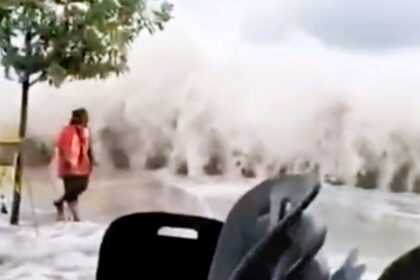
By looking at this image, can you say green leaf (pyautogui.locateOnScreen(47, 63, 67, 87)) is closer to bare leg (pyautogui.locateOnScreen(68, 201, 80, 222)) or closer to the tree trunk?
the tree trunk

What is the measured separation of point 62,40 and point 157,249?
0.50 metres

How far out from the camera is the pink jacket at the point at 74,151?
5.51 ft

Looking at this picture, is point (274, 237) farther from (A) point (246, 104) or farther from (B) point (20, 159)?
(B) point (20, 159)

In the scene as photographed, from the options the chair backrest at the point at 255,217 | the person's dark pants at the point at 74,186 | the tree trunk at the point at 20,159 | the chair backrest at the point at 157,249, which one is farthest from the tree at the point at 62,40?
the chair backrest at the point at 255,217

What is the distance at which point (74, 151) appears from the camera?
1680mm

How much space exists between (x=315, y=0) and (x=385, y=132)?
11.9 inches

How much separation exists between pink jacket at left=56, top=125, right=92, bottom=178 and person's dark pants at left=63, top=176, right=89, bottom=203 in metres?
0.01

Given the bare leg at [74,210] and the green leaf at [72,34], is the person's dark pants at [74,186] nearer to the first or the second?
the bare leg at [74,210]

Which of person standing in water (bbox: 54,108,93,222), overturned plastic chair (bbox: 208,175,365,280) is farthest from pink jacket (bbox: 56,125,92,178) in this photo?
overturned plastic chair (bbox: 208,175,365,280)

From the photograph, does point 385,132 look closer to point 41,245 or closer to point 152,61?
point 152,61

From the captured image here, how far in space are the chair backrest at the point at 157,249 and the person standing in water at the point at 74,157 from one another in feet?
0.43

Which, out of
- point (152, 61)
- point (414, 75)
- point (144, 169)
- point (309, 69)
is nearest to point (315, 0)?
point (309, 69)

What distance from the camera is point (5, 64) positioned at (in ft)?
5.64

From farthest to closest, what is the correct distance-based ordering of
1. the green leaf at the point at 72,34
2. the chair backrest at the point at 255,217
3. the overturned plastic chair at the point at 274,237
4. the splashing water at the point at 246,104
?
1. the green leaf at the point at 72,34
2. the splashing water at the point at 246,104
3. the chair backrest at the point at 255,217
4. the overturned plastic chair at the point at 274,237
